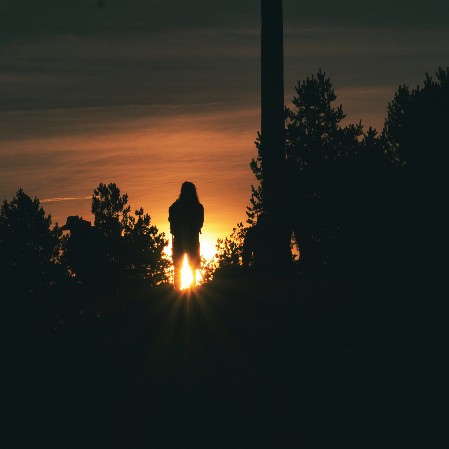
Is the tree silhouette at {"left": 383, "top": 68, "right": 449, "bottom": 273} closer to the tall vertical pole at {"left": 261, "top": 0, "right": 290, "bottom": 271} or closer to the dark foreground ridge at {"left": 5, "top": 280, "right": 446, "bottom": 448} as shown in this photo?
the tall vertical pole at {"left": 261, "top": 0, "right": 290, "bottom": 271}

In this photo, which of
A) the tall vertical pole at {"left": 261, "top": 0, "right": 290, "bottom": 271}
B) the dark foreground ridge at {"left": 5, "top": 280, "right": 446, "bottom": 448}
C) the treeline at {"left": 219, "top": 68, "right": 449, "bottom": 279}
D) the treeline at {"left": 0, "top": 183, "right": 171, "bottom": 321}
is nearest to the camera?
the dark foreground ridge at {"left": 5, "top": 280, "right": 446, "bottom": 448}

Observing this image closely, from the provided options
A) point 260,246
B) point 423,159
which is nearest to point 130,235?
point 423,159

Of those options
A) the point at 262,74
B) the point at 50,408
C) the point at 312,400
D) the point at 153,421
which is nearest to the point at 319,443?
the point at 312,400

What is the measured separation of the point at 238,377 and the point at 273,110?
9.15 meters

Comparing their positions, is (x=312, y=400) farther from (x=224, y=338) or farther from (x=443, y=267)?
(x=443, y=267)

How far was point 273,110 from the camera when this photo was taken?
17094 mm

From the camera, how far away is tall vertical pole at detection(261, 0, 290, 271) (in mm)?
16328

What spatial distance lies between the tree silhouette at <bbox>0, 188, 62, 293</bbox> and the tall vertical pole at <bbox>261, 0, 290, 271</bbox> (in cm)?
5659

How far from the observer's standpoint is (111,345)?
418 inches

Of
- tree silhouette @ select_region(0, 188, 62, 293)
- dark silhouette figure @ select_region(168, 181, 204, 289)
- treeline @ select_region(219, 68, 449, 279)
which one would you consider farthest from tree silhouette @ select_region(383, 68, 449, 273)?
tree silhouette @ select_region(0, 188, 62, 293)

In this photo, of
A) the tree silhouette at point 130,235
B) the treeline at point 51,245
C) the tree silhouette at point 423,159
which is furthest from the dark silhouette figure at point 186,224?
the tree silhouette at point 130,235

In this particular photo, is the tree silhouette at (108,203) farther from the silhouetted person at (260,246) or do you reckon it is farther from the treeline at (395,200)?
the silhouetted person at (260,246)

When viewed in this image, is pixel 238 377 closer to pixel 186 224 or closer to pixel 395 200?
pixel 186 224

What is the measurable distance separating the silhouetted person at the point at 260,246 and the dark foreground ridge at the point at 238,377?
5760 millimetres
